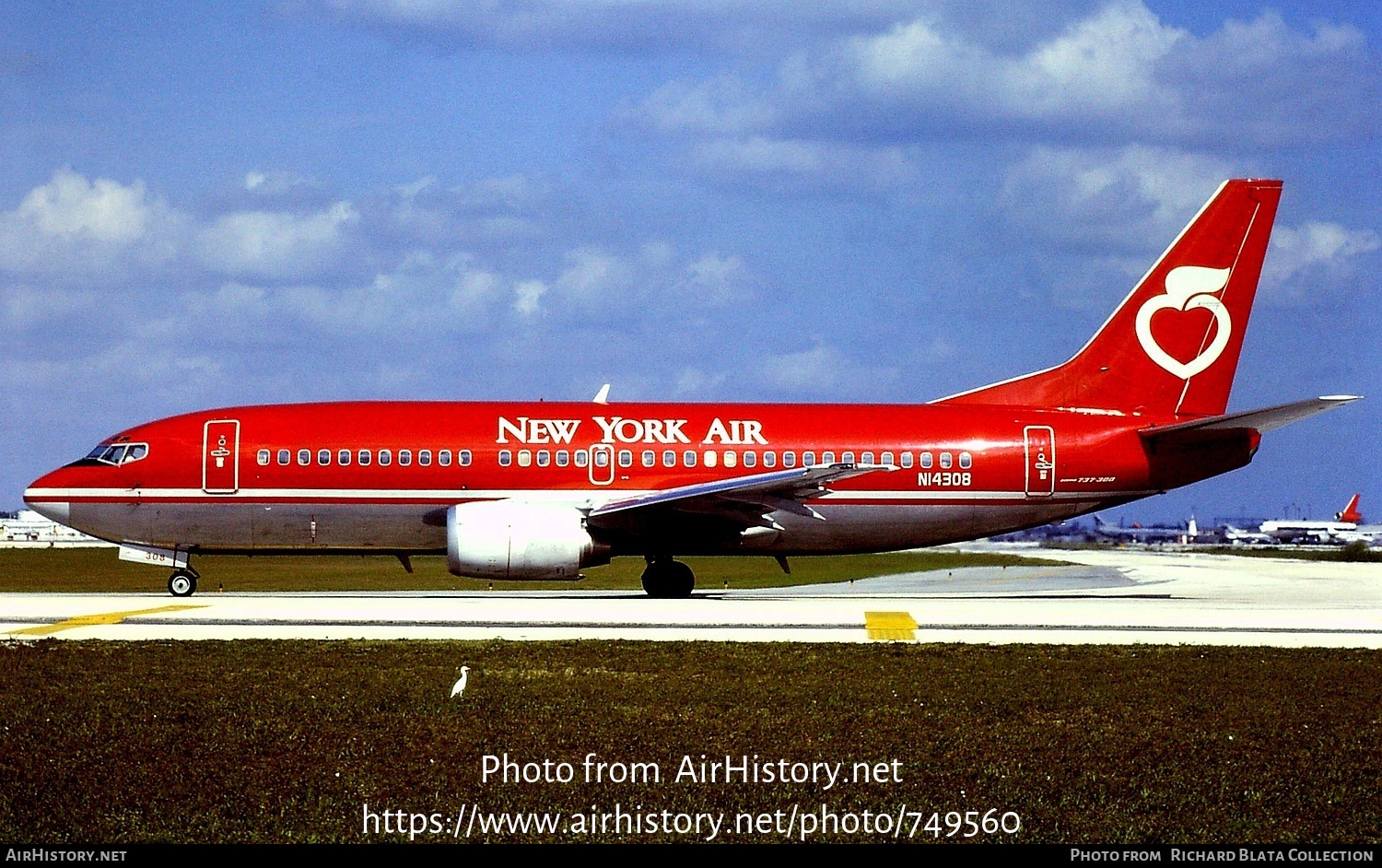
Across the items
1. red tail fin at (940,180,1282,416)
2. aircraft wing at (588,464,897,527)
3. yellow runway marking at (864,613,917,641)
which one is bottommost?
yellow runway marking at (864,613,917,641)

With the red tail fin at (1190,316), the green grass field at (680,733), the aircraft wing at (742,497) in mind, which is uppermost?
the red tail fin at (1190,316)

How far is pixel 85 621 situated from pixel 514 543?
8547mm

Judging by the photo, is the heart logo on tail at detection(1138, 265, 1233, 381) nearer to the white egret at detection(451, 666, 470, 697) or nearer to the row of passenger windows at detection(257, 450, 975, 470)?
the row of passenger windows at detection(257, 450, 975, 470)

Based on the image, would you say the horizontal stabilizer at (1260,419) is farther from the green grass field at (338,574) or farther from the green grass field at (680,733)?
the green grass field at (338,574)

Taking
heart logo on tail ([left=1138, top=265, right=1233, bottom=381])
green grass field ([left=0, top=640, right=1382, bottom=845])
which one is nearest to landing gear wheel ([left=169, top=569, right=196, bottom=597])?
green grass field ([left=0, top=640, right=1382, bottom=845])

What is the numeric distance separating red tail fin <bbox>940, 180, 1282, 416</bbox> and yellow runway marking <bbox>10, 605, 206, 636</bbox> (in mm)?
19263

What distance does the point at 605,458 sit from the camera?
99.7 feet

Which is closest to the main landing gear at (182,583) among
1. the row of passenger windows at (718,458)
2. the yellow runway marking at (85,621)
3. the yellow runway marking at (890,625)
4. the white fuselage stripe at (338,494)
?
the white fuselage stripe at (338,494)

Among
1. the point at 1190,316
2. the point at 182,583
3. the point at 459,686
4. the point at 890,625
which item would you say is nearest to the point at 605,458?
the point at 182,583

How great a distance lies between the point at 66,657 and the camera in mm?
17031

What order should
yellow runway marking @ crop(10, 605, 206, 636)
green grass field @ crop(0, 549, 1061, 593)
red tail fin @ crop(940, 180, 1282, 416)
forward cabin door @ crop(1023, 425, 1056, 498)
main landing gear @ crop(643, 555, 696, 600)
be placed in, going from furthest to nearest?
1. green grass field @ crop(0, 549, 1061, 593)
2. red tail fin @ crop(940, 180, 1282, 416)
3. forward cabin door @ crop(1023, 425, 1056, 498)
4. main landing gear @ crop(643, 555, 696, 600)
5. yellow runway marking @ crop(10, 605, 206, 636)

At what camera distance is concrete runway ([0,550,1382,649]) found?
808 inches

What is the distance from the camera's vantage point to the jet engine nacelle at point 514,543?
28328 mm

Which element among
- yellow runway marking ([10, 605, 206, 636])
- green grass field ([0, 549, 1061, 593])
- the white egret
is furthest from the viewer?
green grass field ([0, 549, 1061, 593])
